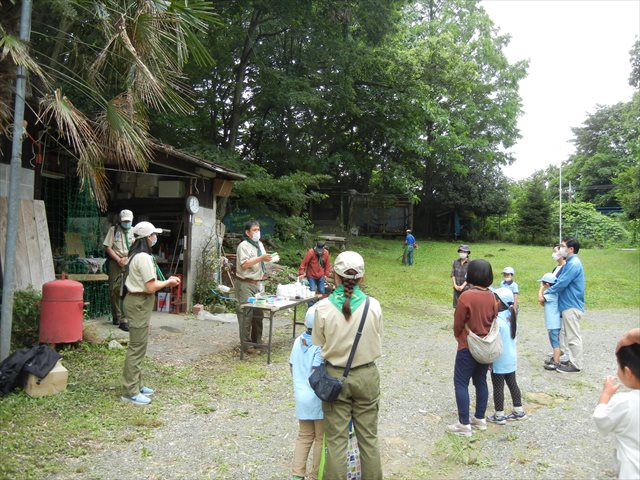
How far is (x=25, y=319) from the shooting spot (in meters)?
5.80

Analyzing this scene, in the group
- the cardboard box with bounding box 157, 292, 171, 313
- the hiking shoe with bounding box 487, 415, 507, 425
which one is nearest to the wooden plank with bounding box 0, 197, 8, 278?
the cardboard box with bounding box 157, 292, 171, 313

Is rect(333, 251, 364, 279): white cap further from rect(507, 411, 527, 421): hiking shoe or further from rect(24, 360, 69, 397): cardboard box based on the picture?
rect(24, 360, 69, 397): cardboard box

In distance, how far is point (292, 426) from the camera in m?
4.35

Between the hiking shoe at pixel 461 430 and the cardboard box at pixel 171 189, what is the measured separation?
25.0ft

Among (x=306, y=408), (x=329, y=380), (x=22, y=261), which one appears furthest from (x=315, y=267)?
(x=329, y=380)

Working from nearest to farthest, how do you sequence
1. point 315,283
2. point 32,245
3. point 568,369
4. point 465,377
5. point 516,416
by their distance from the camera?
1. point 465,377
2. point 516,416
3. point 568,369
4. point 32,245
5. point 315,283

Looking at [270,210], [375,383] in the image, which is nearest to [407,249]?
[270,210]

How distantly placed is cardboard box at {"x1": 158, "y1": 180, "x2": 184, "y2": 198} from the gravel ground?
14.6 ft

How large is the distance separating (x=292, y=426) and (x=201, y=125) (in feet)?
44.5

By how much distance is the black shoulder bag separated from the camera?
2791 mm

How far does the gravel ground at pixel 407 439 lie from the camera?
3545 mm

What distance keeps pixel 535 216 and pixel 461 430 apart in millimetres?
25944

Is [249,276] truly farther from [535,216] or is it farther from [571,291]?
[535,216]

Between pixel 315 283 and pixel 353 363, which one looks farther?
pixel 315 283
